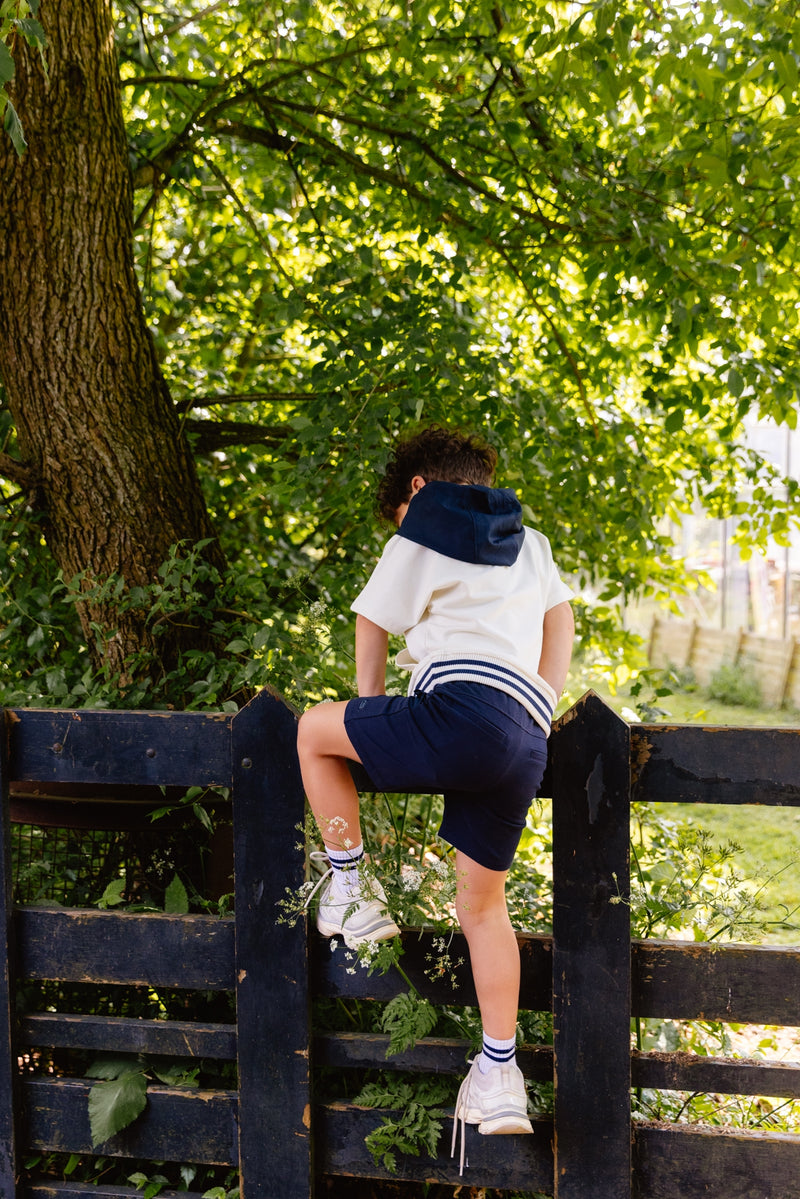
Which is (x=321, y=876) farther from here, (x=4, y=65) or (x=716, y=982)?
(x=4, y=65)

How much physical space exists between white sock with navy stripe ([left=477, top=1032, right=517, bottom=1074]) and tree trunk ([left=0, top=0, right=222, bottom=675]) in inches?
62.0

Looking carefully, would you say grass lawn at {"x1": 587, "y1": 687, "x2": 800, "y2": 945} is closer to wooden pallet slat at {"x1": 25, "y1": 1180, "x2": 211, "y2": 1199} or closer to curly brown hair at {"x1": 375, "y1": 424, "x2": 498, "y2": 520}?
curly brown hair at {"x1": 375, "y1": 424, "x2": 498, "y2": 520}

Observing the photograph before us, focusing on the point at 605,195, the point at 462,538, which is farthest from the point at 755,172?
the point at 462,538

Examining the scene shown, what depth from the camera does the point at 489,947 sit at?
1.91 meters

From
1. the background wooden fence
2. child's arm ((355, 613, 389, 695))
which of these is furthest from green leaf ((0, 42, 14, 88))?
the background wooden fence

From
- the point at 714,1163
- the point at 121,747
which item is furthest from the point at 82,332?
the point at 714,1163

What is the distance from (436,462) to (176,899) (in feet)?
4.39

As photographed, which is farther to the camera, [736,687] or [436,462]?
[736,687]

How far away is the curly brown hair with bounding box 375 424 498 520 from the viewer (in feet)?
7.59

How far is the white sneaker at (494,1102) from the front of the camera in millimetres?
1854

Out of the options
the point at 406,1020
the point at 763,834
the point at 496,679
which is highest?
the point at 496,679

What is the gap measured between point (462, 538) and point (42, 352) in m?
1.67

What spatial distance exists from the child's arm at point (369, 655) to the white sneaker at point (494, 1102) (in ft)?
2.85

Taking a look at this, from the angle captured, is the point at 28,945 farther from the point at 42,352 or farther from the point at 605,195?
the point at 605,195
